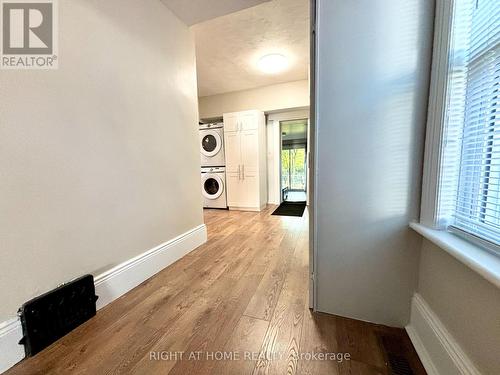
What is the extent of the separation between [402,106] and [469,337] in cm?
95

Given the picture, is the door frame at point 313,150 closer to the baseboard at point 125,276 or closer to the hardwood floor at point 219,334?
the hardwood floor at point 219,334

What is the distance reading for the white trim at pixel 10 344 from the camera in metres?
0.91

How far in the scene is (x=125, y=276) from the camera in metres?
1.49

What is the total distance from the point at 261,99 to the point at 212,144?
138 centimetres

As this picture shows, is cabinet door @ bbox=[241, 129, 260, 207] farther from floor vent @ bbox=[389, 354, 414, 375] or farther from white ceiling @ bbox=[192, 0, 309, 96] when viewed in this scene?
floor vent @ bbox=[389, 354, 414, 375]

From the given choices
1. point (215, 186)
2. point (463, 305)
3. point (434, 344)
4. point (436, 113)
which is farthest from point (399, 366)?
point (215, 186)

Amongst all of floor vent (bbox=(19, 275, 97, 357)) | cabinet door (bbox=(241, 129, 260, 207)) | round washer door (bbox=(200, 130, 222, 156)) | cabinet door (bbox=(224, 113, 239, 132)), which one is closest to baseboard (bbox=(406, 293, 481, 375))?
floor vent (bbox=(19, 275, 97, 357))

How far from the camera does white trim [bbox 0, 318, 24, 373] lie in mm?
909

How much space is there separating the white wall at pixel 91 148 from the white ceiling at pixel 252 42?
0.64 m

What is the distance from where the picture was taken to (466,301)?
73 cm

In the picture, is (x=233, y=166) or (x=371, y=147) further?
(x=233, y=166)

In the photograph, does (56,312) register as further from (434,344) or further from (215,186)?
(215,186)

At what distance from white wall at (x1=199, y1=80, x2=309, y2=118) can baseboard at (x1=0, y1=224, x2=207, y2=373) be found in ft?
9.81

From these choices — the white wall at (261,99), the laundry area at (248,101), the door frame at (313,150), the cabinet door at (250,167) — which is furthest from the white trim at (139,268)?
the white wall at (261,99)
